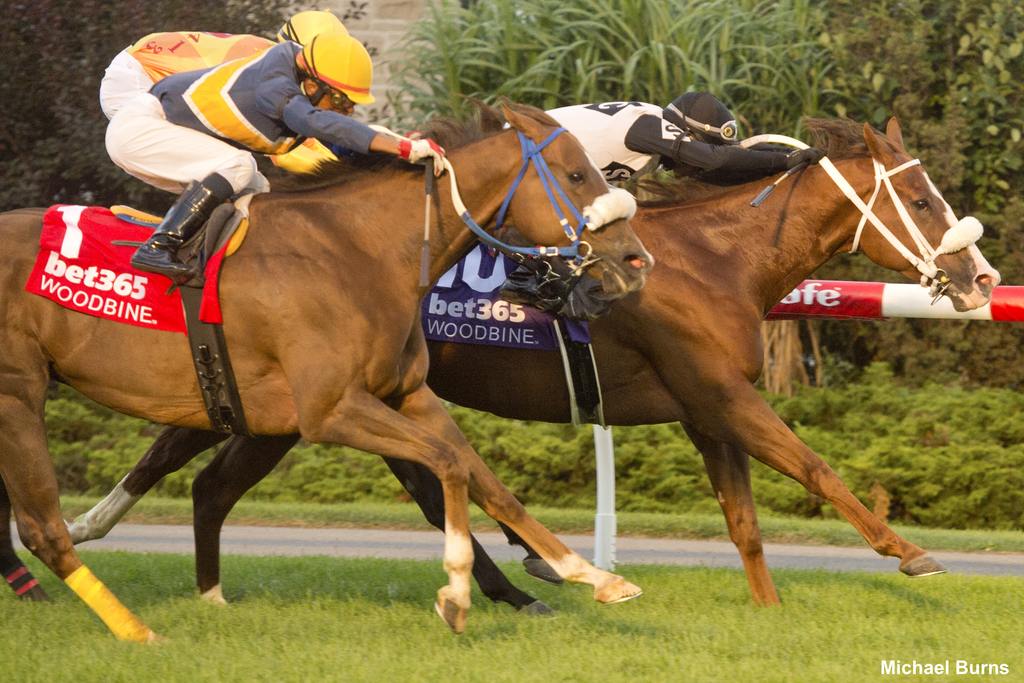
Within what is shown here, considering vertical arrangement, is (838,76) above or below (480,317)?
above

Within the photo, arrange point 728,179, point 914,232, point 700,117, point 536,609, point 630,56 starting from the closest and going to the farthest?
point 536,609, point 914,232, point 700,117, point 728,179, point 630,56

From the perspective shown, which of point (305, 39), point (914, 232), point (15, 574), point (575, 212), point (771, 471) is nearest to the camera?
point (575, 212)

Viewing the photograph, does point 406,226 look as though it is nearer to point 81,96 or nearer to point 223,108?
point 223,108

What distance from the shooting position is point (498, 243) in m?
5.76

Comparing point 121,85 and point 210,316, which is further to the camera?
point 121,85

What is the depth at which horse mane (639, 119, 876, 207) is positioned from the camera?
696 cm

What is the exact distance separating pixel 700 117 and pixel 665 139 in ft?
0.86

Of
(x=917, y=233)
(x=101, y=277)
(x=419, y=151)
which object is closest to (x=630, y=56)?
(x=917, y=233)

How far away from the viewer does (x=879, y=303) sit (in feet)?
24.3

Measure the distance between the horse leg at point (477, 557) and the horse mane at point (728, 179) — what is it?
1.62 meters

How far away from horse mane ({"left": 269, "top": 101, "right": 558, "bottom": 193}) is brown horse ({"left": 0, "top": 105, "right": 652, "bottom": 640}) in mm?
18

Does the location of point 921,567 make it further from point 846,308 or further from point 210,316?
point 210,316

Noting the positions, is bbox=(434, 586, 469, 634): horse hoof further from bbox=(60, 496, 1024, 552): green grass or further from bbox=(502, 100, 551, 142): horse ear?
bbox=(60, 496, 1024, 552): green grass

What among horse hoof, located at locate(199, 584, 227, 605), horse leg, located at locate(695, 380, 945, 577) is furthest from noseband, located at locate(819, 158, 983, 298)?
horse hoof, located at locate(199, 584, 227, 605)
